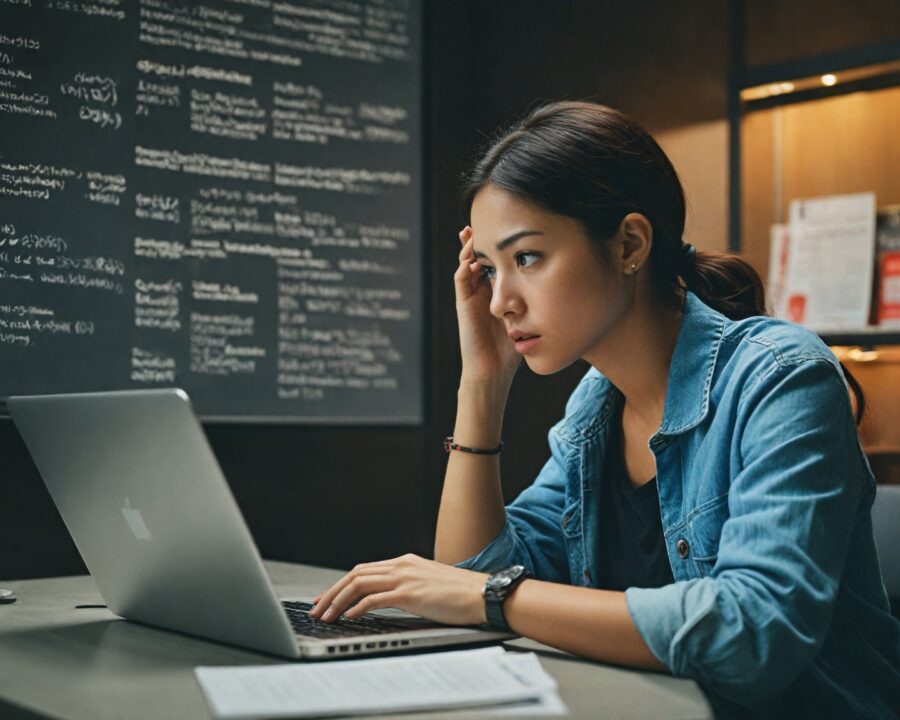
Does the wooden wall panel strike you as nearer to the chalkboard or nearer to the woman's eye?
the chalkboard

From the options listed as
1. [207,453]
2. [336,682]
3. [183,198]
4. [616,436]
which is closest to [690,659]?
[336,682]

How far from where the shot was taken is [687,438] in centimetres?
145

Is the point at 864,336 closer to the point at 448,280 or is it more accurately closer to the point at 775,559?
the point at 448,280

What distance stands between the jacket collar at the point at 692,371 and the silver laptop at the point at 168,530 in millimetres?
356

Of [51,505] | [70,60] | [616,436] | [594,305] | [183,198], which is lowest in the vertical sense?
[51,505]

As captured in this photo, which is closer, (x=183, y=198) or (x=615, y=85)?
(x=183, y=198)

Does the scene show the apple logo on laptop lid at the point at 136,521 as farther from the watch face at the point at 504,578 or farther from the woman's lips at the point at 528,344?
the woman's lips at the point at 528,344

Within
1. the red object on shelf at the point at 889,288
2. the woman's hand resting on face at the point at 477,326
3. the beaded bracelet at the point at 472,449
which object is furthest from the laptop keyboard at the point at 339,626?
the red object on shelf at the point at 889,288

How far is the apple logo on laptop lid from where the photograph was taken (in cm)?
128

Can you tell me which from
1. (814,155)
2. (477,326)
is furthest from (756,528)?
(814,155)

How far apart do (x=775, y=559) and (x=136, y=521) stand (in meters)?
0.68

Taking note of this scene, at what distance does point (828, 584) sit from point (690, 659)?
17cm

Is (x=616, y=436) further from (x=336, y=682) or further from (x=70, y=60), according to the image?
(x=70, y=60)

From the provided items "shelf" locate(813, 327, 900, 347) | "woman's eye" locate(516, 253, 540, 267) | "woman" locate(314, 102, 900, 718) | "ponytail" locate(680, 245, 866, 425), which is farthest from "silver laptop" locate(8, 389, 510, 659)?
"shelf" locate(813, 327, 900, 347)
